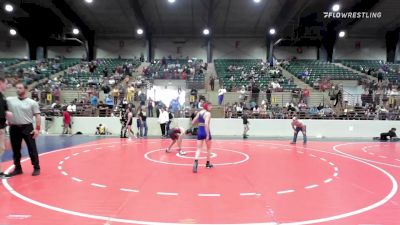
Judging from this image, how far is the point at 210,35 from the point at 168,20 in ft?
15.4

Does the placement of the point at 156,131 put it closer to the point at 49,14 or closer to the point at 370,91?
the point at 370,91

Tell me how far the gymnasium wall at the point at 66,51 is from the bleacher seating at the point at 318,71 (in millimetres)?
24137

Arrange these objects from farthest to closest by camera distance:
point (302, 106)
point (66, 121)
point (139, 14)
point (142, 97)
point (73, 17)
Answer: point (73, 17) → point (139, 14) → point (142, 97) → point (302, 106) → point (66, 121)

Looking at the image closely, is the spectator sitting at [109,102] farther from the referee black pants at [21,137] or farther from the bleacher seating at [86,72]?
the referee black pants at [21,137]

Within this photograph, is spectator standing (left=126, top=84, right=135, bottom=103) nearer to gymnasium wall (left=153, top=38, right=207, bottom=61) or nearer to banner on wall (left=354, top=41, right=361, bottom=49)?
gymnasium wall (left=153, top=38, right=207, bottom=61)

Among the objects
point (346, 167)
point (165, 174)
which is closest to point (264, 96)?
point (346, 167)

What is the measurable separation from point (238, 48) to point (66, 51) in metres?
20.8

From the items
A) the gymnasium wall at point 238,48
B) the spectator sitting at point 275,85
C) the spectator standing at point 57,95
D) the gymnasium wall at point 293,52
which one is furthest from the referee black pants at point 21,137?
the gymnasium wall at point 293,52

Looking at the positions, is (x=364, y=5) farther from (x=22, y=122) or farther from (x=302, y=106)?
→ (x=22, y=122)

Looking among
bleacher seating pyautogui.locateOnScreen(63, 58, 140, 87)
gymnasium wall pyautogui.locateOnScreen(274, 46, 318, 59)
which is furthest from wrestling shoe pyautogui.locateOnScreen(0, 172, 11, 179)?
gymnasium wall pyautogui.locateOnScreen(274, 46, 318, 59)

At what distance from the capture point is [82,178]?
24.7 feet

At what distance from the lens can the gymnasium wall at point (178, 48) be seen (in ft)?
132

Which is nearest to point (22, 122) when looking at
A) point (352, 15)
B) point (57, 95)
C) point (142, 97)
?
point (142, 97)

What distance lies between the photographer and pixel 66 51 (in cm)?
4131
